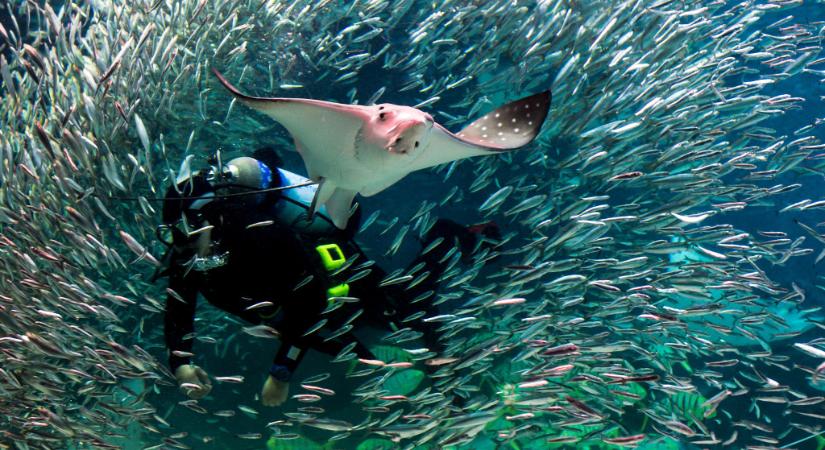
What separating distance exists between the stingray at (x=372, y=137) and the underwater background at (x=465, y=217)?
106 centimetres

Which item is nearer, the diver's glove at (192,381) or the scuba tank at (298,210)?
the diver's glove at (192,381)

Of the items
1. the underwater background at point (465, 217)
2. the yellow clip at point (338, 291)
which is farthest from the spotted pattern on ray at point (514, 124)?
the yellow clip at point (338, 291)

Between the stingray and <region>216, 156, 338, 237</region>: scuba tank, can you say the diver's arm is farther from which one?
the stingray

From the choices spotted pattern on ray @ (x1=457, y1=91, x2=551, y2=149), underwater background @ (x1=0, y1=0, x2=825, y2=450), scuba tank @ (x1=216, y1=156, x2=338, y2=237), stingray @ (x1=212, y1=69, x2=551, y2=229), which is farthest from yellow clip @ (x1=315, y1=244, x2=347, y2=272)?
spotted pattern on ray @ (x1=457, y1=91, x2=551, y2=149)

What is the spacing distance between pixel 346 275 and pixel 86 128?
12.0 ft

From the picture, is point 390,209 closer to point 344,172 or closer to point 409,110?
point 344,172

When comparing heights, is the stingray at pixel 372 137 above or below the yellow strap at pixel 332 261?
above

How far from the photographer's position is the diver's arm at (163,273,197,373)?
398 cm

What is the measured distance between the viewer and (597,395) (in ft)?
18.5

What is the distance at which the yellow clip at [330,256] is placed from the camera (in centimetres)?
438

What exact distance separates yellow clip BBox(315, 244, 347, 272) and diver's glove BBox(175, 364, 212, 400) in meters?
1.48

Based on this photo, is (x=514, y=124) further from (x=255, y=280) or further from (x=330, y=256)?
(x=255, y=280)

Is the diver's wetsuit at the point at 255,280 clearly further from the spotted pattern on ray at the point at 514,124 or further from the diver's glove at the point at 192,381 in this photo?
the spotted pattern on ray at the point at 514,124

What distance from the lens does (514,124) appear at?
150 inches
